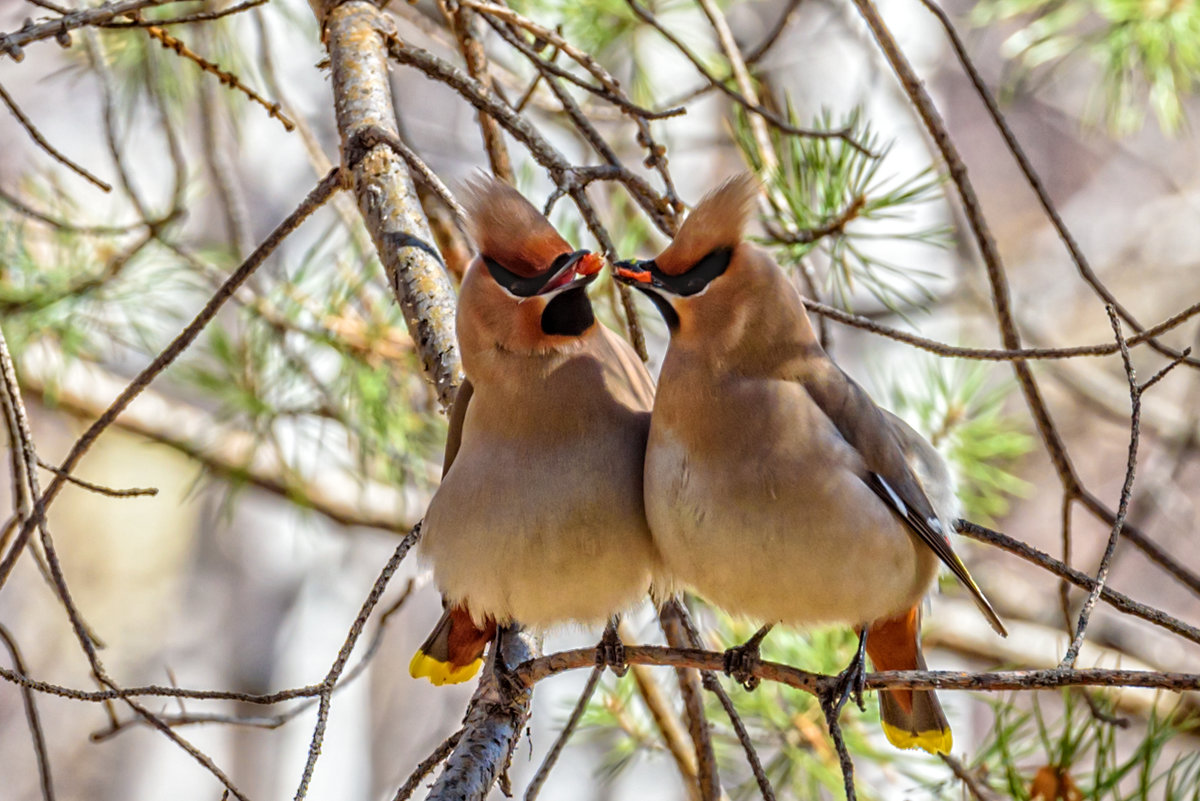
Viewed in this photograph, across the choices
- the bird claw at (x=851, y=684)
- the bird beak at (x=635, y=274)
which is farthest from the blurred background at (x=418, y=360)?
the bird claw at (x=851, y=684)

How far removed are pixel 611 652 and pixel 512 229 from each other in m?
0.67

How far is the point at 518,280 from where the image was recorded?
217 centimetres

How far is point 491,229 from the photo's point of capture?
2.14m

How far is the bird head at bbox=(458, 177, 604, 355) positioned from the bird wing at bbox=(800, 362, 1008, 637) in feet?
1.35

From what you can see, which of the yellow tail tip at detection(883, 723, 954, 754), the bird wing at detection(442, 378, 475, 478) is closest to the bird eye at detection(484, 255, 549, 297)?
the bird wing at detection(442, 378, 475, 478)

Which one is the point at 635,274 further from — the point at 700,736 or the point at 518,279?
the point at 700,736

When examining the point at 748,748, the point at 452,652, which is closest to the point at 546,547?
the point at 748,748

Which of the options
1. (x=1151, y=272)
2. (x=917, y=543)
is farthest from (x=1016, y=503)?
(x=917, y=543)

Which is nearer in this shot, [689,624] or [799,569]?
[799,569]

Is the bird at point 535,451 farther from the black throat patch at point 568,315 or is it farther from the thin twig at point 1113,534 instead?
the thin twig at point 1113,534

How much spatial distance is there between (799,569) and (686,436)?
269 millimetres

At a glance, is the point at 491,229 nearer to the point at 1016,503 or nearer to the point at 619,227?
the point at 619,227

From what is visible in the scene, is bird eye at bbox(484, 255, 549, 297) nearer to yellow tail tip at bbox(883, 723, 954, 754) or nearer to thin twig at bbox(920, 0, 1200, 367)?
thin twig at bbox(920, 0, 1200, 367)

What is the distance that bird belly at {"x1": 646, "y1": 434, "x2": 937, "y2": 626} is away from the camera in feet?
6.77
